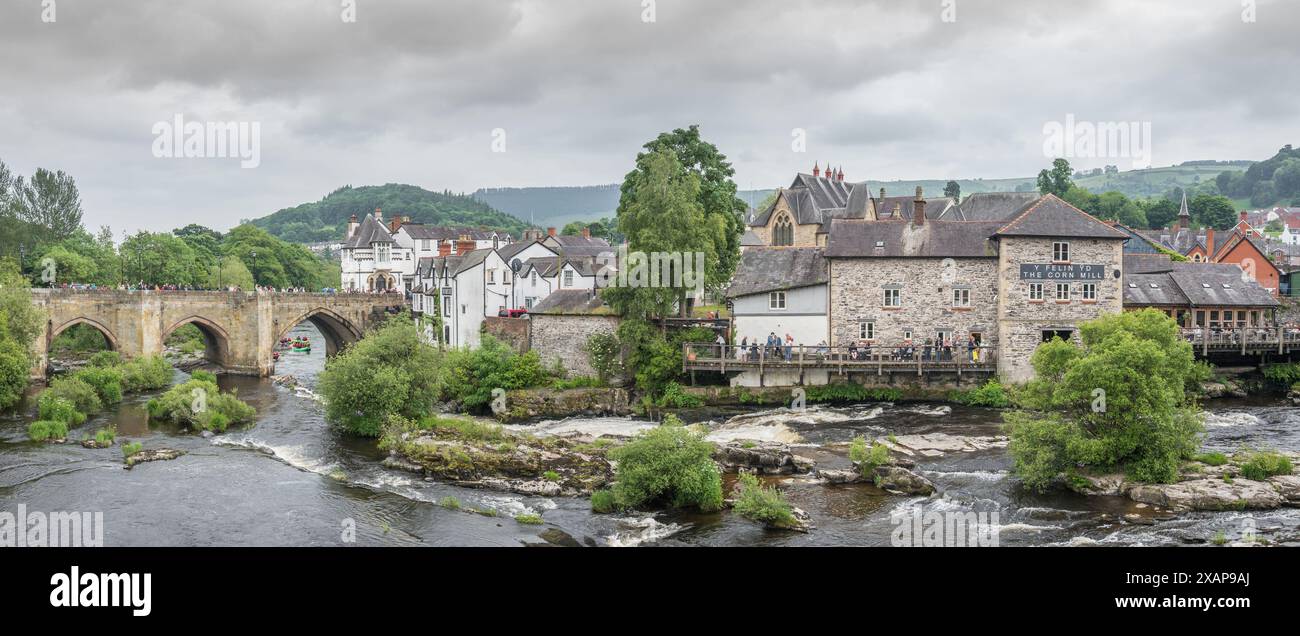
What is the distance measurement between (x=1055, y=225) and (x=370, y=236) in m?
72.4

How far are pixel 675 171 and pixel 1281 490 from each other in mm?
27371

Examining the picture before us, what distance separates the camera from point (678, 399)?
42.1 m

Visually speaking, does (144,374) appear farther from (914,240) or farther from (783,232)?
(783,232)

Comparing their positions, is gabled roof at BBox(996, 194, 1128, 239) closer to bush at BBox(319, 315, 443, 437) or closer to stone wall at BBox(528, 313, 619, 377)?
stone wall at BBox(528, 313, 619, 377)

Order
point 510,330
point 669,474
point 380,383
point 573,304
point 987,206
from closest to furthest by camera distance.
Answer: point 669,474 < point 380,383 < point 573,304 < point 510,330 < point 987,206

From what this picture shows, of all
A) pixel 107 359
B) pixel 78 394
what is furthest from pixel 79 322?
pixel 78 394

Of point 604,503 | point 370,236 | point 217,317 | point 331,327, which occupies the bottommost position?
point 604,503

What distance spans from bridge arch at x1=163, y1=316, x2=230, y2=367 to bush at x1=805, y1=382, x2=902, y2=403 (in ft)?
129

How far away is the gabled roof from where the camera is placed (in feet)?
139

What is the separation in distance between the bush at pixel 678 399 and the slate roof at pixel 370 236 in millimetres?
61763

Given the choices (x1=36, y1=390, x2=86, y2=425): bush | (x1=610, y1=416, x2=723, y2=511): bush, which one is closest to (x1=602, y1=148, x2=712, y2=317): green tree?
(x1=610, y1=416, x2=723, y2=511): bush
